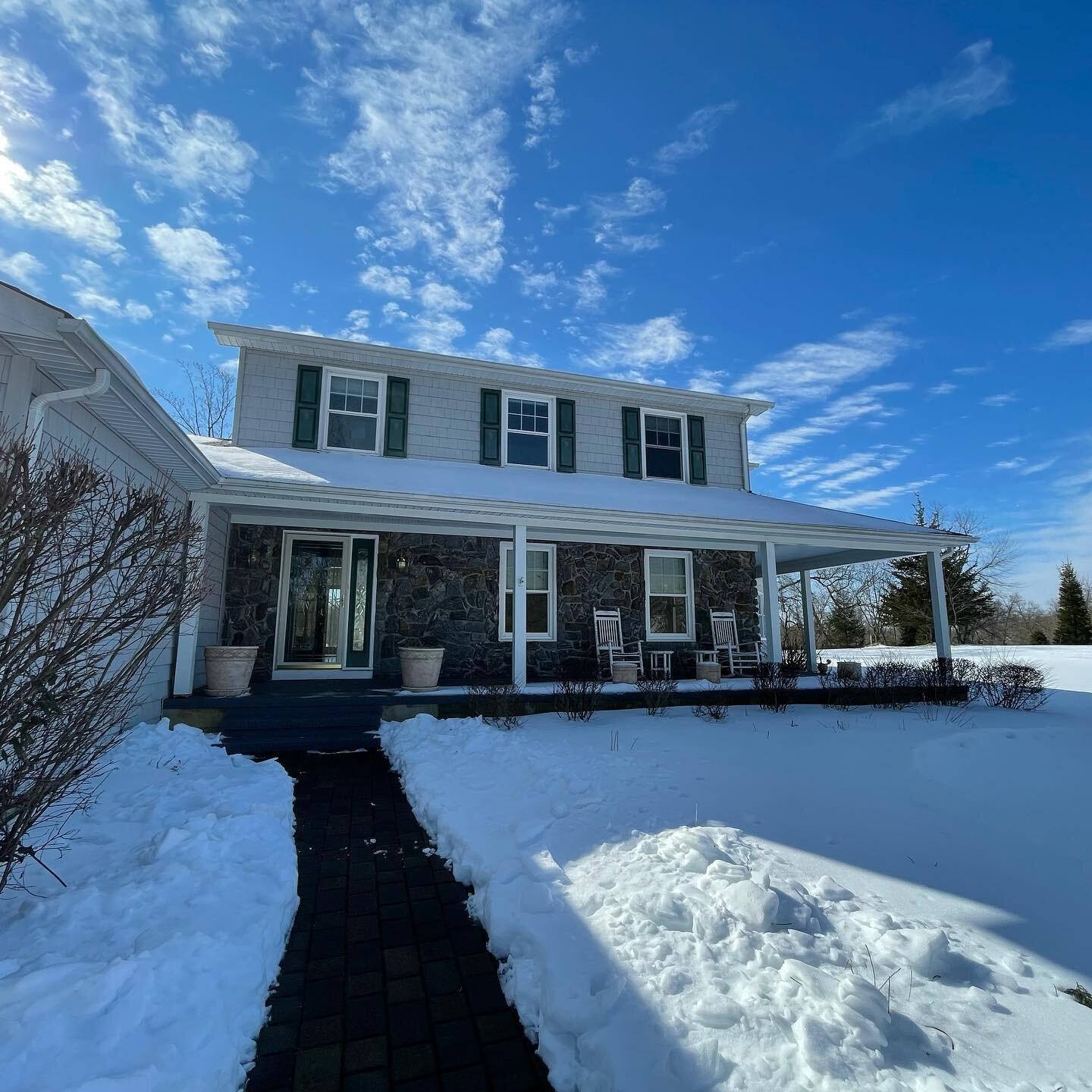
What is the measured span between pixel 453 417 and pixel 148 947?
7836 millimetres

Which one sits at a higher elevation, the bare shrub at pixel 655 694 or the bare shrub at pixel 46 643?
the bare shrub at pixel 46 643

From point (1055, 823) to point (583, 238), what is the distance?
8.33 m

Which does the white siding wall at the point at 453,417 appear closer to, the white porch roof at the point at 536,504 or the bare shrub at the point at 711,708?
the white porch roof at the point at 536,504

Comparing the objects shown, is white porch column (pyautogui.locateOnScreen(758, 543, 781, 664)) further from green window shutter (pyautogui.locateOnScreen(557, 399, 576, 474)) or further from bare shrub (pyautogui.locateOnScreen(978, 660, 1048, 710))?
green window shutter (pyautogui.locateOnScreen(557, 399, 576, 474))

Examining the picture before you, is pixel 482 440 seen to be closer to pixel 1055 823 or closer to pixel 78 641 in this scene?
pixel 78 641

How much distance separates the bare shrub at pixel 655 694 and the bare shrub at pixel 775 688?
110 centimetres

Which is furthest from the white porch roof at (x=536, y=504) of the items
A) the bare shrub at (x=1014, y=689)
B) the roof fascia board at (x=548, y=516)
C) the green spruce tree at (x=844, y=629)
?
the green spruce tree at (x=844, y=629)

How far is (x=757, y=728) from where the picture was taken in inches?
239

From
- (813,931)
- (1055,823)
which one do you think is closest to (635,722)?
(1055,823)

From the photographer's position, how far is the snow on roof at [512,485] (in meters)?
6.70

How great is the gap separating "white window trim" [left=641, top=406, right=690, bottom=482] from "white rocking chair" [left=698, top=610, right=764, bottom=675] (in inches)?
97.8

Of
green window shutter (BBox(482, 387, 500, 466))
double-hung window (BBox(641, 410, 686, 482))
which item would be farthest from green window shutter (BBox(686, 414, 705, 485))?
green window shutter (BBox(482, 387, 500, 466))

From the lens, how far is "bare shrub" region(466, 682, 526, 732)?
20.2ft

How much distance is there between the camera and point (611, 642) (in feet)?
29.8
